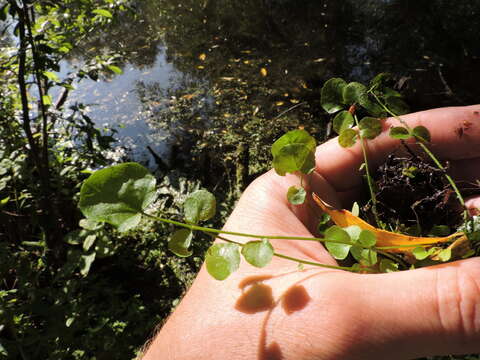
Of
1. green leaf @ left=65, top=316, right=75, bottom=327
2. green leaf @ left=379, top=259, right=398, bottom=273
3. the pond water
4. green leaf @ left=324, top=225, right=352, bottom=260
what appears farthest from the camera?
the pond water

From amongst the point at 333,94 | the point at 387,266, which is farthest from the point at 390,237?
the point at 333,94

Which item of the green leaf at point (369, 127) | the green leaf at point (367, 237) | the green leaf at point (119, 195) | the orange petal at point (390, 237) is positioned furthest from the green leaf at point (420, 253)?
the green leaf at point (119, 195)

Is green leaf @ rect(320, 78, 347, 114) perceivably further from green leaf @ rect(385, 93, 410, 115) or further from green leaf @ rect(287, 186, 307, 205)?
green leaf @ rect(287, 186, 307, 205)

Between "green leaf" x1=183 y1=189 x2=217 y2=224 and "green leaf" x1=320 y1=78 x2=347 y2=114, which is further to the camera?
"green leaf" x1=320 y1=78 x2=347 y2=114

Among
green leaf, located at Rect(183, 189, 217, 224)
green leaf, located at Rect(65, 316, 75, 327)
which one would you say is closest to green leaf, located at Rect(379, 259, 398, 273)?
green leaf, located at Rect(183, 189, 217, 224)

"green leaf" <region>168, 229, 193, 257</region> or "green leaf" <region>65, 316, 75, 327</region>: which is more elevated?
"green leaf" <region>168, 229, 193, 257</region>

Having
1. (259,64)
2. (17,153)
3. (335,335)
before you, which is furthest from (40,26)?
(259,64)
